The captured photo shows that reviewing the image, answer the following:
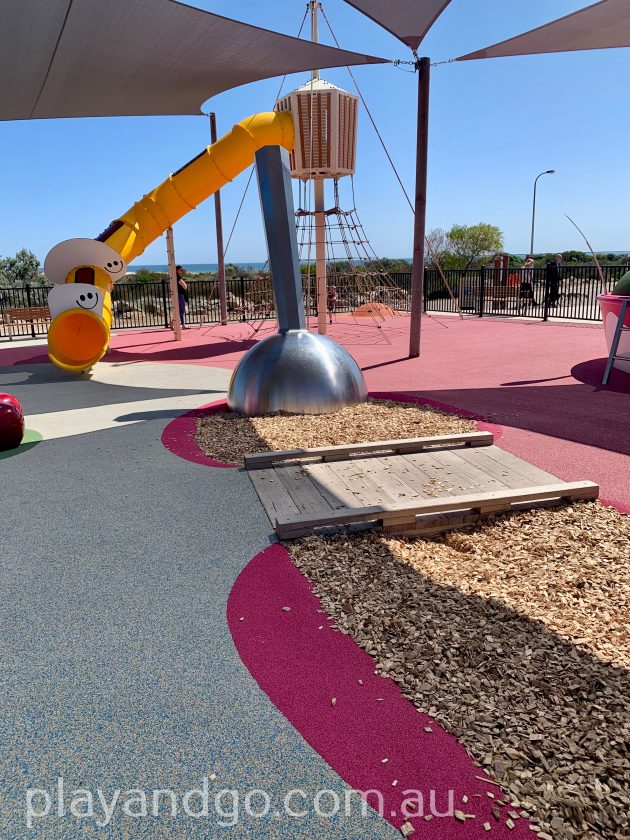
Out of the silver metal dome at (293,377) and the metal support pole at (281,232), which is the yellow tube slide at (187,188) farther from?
the silver metal dome at (293,377)

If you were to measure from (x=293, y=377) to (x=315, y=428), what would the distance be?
2.55 ft

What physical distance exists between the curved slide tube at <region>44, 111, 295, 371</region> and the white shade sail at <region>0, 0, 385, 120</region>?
4.03 feet

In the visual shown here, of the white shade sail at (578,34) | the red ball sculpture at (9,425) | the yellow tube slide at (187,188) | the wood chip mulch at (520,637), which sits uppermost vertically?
the white shade sail at (578,34)

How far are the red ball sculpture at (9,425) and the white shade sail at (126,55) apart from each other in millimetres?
5064

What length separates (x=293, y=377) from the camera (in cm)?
736

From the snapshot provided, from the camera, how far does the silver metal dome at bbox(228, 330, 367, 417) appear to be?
7367 millimetres

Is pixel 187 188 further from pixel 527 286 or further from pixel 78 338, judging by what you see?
pixel 527 286

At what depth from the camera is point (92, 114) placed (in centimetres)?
1289

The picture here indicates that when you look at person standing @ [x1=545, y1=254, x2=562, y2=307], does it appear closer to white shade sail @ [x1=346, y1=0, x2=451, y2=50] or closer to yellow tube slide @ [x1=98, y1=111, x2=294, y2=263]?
white shade sail @ [x1=346, y1=0, x2=451, y2=50]

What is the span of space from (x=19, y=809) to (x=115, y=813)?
1.15 ft

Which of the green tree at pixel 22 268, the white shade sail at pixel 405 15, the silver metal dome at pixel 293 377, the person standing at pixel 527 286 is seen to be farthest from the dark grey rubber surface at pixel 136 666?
the green tree at pixel 22 268

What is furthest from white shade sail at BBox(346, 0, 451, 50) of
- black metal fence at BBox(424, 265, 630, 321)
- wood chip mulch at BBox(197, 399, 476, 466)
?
black metal fence at BBox(424, 265, 630, 321)

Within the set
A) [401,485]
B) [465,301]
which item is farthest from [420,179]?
[465,301]

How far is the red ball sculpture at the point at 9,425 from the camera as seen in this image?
6.53m
